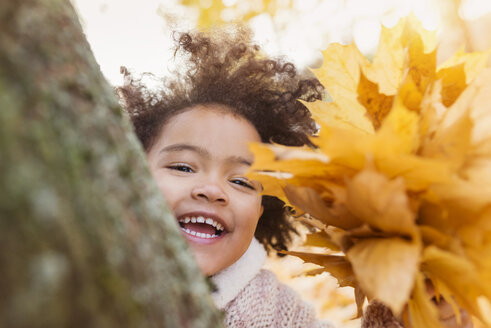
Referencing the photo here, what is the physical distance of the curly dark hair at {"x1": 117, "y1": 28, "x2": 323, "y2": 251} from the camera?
5.06 ft

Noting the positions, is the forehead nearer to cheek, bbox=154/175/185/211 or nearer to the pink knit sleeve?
cheek, bbox=154/175/185/211

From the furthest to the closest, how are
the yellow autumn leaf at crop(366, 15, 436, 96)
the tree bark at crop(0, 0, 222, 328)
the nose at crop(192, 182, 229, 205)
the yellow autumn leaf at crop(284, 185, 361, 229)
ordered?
the nose at crop(192, 182, 229, 205) → the yellow autumn leaf at crop(366, 15, 436, 96) → the yellow autumn leaf at crop(284, 185, 361, 229) → the tree bark at crop(0, 0, 222, 328)

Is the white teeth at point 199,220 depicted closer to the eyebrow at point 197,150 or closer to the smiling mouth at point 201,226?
the smiling mouth at point 201,226

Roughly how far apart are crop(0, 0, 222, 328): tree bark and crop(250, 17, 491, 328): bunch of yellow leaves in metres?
0.19

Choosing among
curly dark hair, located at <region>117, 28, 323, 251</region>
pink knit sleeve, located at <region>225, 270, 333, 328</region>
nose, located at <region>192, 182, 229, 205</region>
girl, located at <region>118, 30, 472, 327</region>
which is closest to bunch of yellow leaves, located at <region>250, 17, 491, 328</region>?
girl, located at <region>118, 30, 472, 327</region>

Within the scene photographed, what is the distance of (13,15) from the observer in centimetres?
22

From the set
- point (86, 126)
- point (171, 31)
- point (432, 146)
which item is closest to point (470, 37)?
point (171, 31)

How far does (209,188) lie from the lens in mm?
1091

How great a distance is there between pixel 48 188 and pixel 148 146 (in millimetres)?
1242

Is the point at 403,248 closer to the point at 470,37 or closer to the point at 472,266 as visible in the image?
the point at 472,266

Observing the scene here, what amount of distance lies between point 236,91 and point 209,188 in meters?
0.63

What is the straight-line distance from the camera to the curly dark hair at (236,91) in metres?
1.54

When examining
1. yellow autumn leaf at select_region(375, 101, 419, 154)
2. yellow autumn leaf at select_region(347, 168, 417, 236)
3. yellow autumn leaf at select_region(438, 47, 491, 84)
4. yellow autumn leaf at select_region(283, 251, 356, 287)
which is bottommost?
yellow autumn leaf at select_region(283, 251, 356, 287)

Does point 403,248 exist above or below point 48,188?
below
